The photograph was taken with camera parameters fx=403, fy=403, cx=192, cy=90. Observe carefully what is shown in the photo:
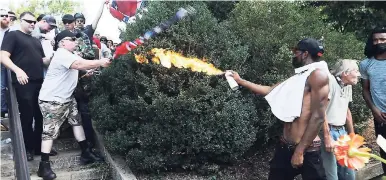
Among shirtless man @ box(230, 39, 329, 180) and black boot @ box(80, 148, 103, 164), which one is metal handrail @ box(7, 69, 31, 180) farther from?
shirtless man @ box(230, 39, 329, 180)

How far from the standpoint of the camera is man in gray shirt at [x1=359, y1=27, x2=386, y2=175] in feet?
15.8

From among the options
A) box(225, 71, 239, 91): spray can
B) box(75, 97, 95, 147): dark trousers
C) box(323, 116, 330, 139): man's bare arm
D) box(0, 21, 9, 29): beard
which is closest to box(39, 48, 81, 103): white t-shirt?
box(75, 97, 95, 147): dark trousers

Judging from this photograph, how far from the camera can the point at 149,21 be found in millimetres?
5824

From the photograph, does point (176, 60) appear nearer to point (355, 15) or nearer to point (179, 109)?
point (179, 109)

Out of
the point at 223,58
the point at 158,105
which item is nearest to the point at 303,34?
the point at 223,58

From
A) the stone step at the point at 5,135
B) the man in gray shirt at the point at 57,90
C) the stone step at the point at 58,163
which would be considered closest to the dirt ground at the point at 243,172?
the stone step at the point at 58,163

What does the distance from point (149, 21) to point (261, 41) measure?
5.63ft


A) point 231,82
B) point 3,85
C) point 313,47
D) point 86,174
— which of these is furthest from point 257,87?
point 3,85

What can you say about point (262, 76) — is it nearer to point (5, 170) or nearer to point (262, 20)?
point (262, 20)

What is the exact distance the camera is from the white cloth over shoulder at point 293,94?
379cm

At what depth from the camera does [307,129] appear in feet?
12.1

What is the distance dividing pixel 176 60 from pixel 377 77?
2.46m

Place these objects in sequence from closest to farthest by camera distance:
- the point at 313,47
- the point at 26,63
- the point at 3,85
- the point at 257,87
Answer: the point at 313,47 → the point at 257,87 → the point at 26,63 → the point at 3,85

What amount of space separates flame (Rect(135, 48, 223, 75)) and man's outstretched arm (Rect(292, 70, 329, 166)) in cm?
171
